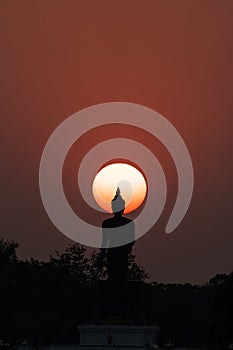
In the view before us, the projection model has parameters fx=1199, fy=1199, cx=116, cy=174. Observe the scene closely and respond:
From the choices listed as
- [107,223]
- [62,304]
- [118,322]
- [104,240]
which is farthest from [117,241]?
[62,304]

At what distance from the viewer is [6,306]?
86.2 metres

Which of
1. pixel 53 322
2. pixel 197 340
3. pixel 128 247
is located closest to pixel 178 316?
pixel 197 340

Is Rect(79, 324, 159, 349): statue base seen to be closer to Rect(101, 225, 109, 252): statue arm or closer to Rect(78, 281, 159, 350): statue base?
Rect(78, 281, 159, 350): statue base

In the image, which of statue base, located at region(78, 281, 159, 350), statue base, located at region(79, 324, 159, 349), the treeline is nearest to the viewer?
statue base, located at region(79, 324, 159, 349)

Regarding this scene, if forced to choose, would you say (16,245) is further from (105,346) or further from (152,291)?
(105,346)

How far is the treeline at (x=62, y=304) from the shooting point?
3354 inches

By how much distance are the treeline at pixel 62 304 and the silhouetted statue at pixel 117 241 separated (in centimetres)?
980

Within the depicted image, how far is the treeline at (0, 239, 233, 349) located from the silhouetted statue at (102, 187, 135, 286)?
980 centimetres

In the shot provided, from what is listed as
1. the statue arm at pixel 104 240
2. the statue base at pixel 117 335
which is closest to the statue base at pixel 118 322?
the statue base at pixel 117 335

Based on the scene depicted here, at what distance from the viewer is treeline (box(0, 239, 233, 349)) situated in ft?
279

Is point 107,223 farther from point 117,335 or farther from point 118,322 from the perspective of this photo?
point 117,335

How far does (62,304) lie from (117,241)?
26.7 metres

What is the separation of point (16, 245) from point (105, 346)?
3661 centimetres

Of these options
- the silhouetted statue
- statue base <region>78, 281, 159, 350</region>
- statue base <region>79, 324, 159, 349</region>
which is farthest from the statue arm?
statue base <region>79, 324, 159, 349</region>
